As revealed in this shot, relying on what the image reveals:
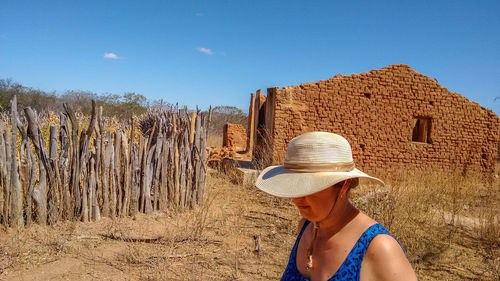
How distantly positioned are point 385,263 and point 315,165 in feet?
1.38

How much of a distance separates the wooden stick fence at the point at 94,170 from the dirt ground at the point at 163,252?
8.8 inches

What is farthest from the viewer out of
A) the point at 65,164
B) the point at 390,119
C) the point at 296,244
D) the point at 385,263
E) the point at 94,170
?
the point at 390,119

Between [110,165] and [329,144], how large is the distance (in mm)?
4327

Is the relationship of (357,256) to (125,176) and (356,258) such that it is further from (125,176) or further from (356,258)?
(125,176)

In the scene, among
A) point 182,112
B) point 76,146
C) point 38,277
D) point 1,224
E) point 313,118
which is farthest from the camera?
point 313,118

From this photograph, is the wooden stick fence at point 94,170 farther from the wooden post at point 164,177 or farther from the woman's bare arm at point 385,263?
the woman's bare arm at point 385,263

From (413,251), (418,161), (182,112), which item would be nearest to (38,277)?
(182,112)

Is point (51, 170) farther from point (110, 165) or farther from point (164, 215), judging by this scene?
point (164, 215)

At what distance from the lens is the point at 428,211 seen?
6.23 m

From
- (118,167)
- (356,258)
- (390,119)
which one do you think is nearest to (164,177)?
(118,167)

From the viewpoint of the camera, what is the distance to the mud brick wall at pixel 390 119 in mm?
8930

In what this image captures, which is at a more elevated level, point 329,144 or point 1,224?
point 329,144

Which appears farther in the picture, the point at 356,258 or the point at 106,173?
the point at 106,173

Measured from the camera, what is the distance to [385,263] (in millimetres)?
1229
